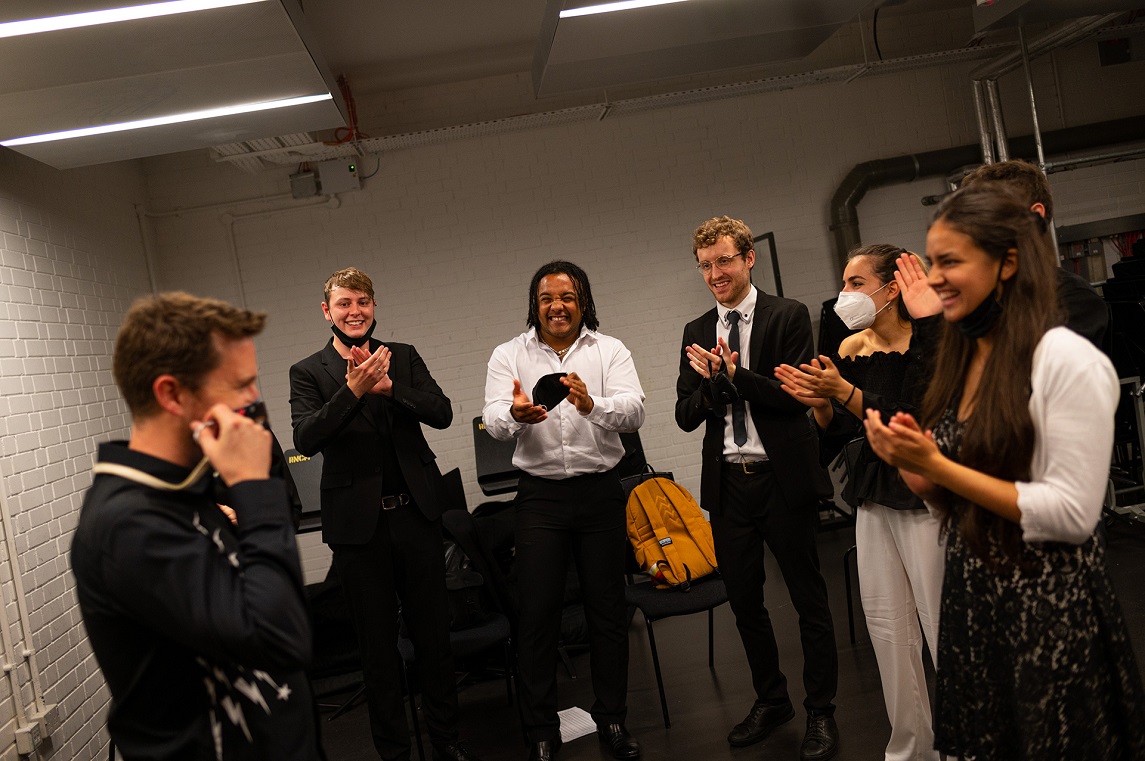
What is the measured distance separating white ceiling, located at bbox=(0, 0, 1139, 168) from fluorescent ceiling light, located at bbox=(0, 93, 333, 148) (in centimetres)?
7

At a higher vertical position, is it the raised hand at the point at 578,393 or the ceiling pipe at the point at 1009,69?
the ceiling pipe at the point at 1009,69

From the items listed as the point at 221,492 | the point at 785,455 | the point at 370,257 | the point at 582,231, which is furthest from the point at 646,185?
the point at 221,492

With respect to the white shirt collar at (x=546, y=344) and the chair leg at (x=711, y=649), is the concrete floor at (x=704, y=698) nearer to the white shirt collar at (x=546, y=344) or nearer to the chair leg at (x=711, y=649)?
the chair leg at (x=711, y=649)

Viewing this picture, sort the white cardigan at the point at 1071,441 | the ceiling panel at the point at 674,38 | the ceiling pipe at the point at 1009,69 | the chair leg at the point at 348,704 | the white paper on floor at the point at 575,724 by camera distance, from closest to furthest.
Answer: the white cardigan at the point at 1071,441, the white paper on floor at the point at 575,724, the ceiling panel at the point at 674,38, the chair leg at the point at 348,704, the ceiling pipe at the point at 1009,69

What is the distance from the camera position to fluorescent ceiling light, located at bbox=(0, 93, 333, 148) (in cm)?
376

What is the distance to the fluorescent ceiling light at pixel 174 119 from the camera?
376 cm

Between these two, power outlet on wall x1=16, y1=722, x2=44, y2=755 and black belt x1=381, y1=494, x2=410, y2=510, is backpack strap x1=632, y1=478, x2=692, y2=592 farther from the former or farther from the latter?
power outlet on wall x1=16, y1=722, x2=44, y2=755

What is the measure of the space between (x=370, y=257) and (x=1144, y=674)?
516 centimetres

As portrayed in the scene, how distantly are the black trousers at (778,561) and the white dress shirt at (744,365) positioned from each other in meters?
0.06

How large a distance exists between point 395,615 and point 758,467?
1442 mm

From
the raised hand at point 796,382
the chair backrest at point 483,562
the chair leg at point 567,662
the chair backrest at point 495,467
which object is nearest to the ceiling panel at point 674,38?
the raised hand at point 796,382

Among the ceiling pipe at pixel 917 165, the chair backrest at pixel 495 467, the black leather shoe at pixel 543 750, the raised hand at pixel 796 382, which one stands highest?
the ceiling pipe at pixel 917 165

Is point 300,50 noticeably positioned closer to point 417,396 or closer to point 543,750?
point 417,396

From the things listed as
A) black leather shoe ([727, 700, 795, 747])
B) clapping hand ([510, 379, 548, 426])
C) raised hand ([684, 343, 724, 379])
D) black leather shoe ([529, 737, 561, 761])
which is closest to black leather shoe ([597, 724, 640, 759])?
black leather shoe ([529, 737, 561, 761])
